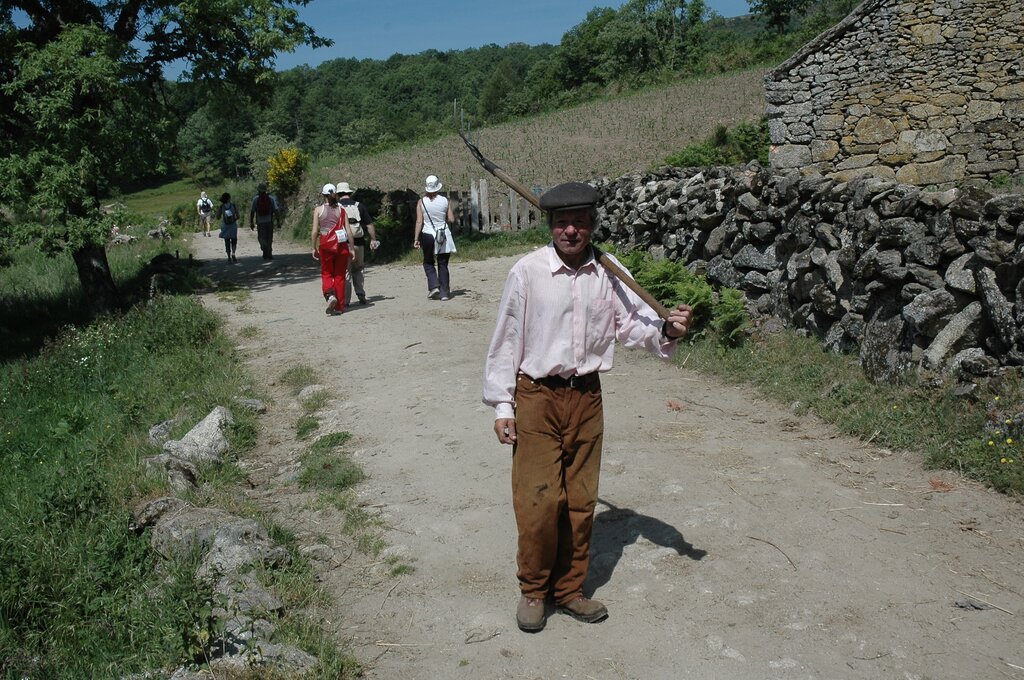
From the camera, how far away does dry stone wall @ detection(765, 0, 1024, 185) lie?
1381cm

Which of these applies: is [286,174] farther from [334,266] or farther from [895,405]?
[895,405]

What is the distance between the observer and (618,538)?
529 cm

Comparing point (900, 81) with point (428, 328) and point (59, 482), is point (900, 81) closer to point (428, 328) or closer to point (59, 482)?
point (428, 328)

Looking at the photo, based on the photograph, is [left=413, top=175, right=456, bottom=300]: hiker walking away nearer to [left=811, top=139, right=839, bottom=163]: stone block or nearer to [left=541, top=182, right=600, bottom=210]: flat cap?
[left=811, top=139, right=839, bottom=163]: stone block

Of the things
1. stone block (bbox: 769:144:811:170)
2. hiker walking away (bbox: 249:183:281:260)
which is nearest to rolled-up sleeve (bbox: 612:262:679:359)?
stone block (bbox: 769:144:811:170)

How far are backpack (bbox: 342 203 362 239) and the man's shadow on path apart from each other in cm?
826

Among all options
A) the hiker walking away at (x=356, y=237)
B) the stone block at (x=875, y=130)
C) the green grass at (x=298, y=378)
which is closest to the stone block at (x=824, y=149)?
the stone block at (x=875, y=130)

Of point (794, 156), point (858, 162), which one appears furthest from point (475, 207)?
point (858, 162)

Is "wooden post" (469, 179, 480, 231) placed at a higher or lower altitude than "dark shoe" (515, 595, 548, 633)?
higher

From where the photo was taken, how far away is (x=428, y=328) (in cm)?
1148

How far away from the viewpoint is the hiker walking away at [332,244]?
12180mm

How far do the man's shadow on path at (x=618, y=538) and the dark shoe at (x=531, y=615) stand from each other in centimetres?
43

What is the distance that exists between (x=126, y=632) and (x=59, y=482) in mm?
2467

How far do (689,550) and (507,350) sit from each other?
1772 mm
